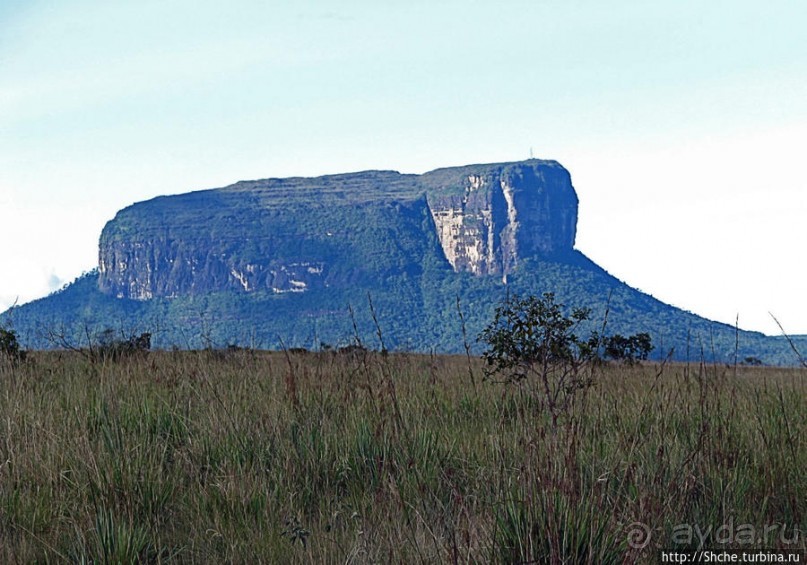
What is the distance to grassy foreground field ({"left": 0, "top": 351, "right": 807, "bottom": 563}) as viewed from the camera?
3.49 m

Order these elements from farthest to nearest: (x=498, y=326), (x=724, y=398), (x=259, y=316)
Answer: (x=259, y=316)
(x=498, y=326)
(x=724, y=398)

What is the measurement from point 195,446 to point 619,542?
2900 millimetres

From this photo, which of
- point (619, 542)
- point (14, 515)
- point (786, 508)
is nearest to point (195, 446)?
point (14, 515)

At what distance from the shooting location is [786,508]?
14.5ft

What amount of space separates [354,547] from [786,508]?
96.2 inches

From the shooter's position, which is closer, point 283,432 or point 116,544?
point 116,544

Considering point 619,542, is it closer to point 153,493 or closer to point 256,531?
point 256,531

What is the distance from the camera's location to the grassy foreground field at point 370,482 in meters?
3.49

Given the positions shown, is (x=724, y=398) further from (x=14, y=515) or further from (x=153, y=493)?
(x=14, y=515)

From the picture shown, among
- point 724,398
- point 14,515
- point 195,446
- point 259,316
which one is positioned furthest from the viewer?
point 259,316

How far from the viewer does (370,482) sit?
16.2 ft

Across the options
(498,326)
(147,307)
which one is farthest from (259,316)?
(498,326)

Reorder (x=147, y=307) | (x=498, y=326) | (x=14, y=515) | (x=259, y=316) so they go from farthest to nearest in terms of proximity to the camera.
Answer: (x=147, y=307) → (x=259, y=316) → (x=498, y=326) → (x=14, y=515)

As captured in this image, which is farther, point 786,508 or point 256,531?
point 786,508
